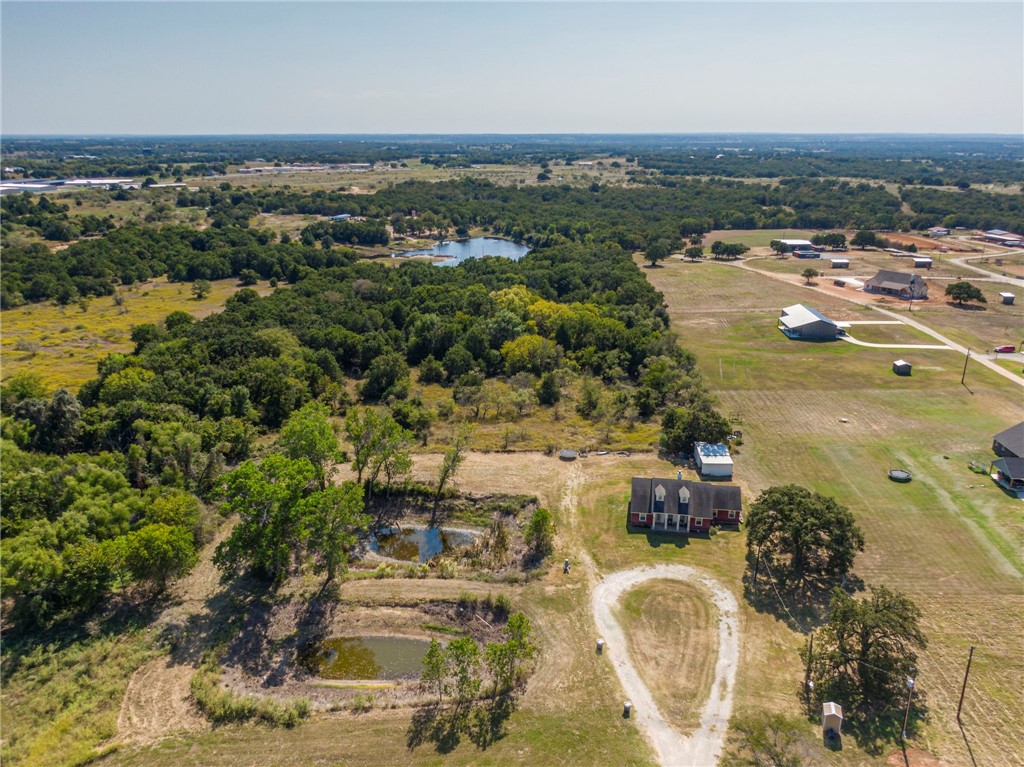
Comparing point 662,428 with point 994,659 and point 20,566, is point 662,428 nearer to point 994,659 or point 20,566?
point 994,659

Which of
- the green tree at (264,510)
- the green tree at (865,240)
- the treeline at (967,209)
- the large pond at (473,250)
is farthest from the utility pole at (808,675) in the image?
the treeline at (967,209)

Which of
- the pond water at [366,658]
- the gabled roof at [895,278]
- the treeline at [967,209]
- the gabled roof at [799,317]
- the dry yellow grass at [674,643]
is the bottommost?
the pond water at [366,658]

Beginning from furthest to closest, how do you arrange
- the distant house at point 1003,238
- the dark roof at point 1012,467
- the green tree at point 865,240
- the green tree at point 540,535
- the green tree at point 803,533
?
the green tree at point 865,240, the distant house at point 1003,238, the dark roof at point 1012,467, the green tree at point 540,535, the green tree at point 803,533

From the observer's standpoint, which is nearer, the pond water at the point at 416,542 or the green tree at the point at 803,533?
the green tree at the point at 803,533

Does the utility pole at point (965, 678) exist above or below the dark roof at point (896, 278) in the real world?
below

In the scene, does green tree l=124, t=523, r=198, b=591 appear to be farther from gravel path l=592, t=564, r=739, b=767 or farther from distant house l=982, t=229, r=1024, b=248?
distant house l=982, t=229, r=1024, b=248

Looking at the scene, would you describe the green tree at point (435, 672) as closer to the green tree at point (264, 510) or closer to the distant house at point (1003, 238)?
the green tree at point (264, 510)

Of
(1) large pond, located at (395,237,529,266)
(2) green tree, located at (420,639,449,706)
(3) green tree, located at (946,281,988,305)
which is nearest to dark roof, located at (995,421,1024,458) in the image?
(2) green tree, located at (420,639,449,706)

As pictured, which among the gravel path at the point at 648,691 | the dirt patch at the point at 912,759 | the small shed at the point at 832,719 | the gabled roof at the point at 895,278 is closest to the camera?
the dirt patch at the point at 912,759
